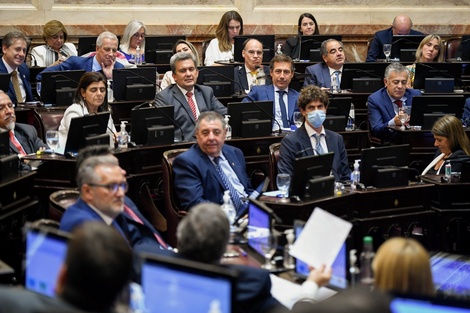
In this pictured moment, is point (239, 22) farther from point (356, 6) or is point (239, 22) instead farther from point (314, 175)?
point (314, 175)

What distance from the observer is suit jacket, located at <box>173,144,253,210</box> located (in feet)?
22.1

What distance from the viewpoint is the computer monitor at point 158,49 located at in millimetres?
11328

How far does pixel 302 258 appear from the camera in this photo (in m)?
4.53

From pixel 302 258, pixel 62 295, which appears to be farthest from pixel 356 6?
pixel 62 295

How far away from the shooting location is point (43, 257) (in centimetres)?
392

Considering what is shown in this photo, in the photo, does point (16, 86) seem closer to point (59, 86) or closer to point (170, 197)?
point (59, 86)

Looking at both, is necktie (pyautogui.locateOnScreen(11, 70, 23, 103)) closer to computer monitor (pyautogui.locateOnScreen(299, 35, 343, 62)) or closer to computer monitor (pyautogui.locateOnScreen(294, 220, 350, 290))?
computer monitor (pyautogui.locateOnScreen(299, 35, 343, 62))

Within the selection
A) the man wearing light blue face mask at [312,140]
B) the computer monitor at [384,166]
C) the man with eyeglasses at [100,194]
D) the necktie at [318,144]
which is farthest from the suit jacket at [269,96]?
the man with eyeglasses at [100,194]

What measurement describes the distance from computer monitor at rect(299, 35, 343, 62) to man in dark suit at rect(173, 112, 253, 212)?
5.09 m

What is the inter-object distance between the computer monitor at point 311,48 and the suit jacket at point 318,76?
0.85 metres

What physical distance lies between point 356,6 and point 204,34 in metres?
2.42

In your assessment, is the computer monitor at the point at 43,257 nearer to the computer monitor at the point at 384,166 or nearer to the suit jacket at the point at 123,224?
the suit jacket at the point at 123,224

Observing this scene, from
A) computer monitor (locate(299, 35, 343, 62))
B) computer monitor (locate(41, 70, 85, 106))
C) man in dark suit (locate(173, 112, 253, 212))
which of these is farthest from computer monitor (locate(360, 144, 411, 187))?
computer monitor (locate(299, 35, 343, 62))

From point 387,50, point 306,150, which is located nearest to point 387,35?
point 387,50
